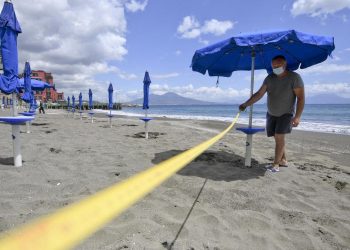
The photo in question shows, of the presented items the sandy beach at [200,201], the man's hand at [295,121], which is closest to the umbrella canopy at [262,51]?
the man's hand at [295,121]

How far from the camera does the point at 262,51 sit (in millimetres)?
5340

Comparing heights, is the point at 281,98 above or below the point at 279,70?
below

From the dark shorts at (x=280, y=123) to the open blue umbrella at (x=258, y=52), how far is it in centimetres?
39

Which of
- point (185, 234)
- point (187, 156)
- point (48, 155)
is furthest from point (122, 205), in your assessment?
point (48, 155)

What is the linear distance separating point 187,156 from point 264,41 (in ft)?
9.93

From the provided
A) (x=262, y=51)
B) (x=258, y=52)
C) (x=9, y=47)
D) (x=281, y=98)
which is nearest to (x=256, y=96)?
(x=281, y=98)

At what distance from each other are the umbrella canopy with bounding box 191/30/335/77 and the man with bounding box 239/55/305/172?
519 mm

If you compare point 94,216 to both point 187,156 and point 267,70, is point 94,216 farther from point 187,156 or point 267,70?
point 267,70

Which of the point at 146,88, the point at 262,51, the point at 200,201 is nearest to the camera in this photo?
the point at 200,201

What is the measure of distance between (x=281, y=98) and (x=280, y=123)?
0.45 meters

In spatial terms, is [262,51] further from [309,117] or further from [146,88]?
[309,117]

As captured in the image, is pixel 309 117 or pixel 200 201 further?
pixel 309 117

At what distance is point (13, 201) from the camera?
117 inches

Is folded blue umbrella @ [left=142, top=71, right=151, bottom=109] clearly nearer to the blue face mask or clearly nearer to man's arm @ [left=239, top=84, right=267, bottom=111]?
man's arm @ [left=239, top=84, right=267, bottom=111]
